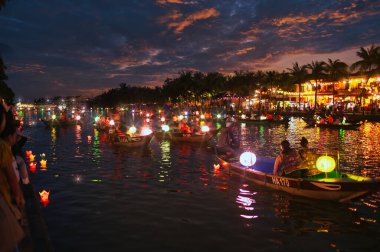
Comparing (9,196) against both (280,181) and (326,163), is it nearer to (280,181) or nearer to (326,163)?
(326,163)

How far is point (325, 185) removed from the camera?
1150 cm

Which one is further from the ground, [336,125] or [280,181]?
[336,125]

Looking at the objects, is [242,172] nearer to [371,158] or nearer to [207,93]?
[371,158]

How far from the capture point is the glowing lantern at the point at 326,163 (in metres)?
11.4

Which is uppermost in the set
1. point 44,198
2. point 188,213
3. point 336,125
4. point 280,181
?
point 336,125

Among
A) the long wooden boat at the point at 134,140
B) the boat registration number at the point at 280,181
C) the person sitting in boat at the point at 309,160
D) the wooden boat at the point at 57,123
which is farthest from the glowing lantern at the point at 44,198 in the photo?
the wooden boat at the point at 57,123

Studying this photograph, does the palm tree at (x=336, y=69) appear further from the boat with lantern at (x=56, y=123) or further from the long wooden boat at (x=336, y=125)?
the boat with lantern at (x=56, y=123)

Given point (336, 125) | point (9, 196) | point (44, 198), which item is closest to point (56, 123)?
point (336, 125)

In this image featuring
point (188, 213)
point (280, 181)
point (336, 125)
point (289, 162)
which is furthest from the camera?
point (336, 125)

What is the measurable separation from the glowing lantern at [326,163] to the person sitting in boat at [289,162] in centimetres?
98

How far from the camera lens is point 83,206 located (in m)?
12.0

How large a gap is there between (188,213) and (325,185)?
15.4ft

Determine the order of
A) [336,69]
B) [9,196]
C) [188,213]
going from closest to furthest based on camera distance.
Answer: [9,196] → [188,213] → [336,69]

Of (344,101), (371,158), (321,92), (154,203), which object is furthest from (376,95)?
(154,203)
